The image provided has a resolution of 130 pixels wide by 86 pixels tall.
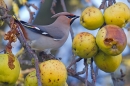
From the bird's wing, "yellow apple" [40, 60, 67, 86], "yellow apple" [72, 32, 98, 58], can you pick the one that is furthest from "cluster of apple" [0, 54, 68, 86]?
the bird's wing

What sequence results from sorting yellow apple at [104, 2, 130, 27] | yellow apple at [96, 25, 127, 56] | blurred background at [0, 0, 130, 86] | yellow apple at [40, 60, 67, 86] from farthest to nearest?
blurred background at [0, 0, 130, 86] → yellow apple at [104, 2, 130, 27] → yellow apple at [96, 25, 127, 56] → yellow apple at [40, 60, 67, 86]

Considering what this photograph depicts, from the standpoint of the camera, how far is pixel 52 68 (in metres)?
2.03

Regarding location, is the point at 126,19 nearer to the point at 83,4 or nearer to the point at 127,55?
the point at 127,55

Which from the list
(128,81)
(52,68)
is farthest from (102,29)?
(128,81)

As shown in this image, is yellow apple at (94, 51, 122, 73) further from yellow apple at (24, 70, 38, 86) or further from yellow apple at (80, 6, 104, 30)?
yellow apple at (24, 70, 38, 86)

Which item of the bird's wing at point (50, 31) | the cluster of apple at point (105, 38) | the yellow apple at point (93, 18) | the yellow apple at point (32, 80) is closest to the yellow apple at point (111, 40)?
the cluster of apple at point (105, 38)

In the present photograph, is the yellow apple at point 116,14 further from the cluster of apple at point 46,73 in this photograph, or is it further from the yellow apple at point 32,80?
the yellow apple at point 32,80

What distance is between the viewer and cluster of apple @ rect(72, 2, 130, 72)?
2.22 meters

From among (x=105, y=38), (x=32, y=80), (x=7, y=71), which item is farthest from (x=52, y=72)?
(x=105, y=38)

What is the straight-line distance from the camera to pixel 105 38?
2.22 metres

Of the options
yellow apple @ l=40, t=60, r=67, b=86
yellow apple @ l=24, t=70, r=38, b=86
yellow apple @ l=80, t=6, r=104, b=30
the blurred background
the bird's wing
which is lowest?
the blurred background

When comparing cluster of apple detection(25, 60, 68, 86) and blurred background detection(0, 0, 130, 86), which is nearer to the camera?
cluster of apple detection(25, 60, 68, 86)

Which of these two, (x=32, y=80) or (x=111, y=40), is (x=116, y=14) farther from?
(x=32, y=80)

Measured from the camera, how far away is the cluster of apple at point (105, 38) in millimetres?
2217
